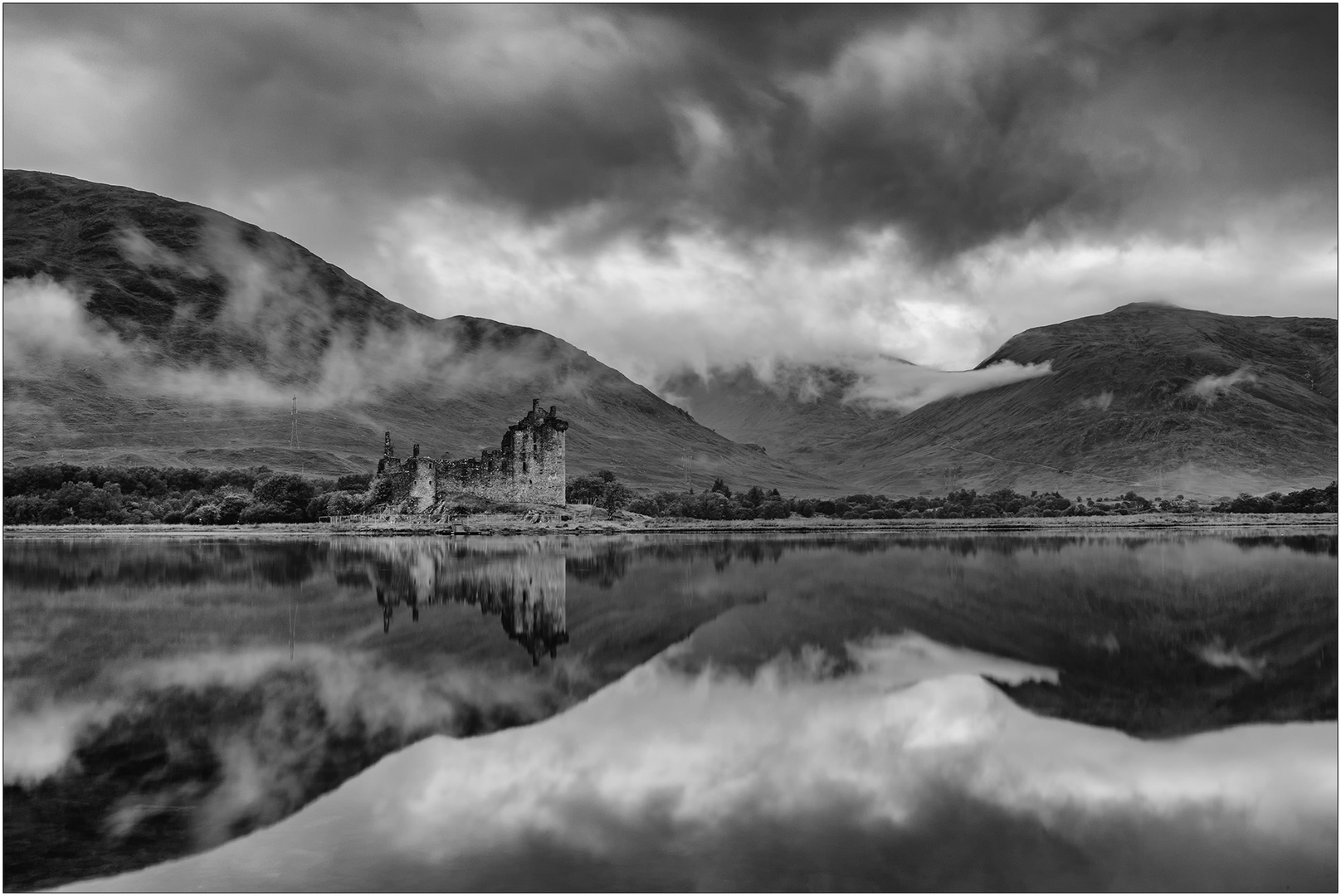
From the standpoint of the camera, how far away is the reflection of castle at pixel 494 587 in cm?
1673

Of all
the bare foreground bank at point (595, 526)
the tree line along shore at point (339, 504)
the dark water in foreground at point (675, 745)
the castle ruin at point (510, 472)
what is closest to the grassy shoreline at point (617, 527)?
the bare foreground bank at point (595, 526)

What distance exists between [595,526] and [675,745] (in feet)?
169

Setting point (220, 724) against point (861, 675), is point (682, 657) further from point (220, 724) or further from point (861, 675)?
point (220, 724)

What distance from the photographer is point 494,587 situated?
941 inches

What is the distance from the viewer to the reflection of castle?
16.7 meters

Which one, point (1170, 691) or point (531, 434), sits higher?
point (531, 434)

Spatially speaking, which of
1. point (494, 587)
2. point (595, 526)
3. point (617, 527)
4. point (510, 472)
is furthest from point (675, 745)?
point (510, 472)

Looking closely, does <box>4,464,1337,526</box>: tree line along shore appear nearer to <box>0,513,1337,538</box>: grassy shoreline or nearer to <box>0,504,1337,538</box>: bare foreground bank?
<box>0,504,1337,538</box>: bare foreground bank

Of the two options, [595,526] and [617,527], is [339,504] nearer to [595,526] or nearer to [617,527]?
[595,526]

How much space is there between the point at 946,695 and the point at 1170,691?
2567 mm

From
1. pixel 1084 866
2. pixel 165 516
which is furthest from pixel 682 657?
pixel 165 516

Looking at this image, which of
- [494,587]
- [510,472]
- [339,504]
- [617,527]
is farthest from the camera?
[339,504]

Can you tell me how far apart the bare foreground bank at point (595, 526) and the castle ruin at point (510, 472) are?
2.01m

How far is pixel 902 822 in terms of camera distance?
22.4 ft
